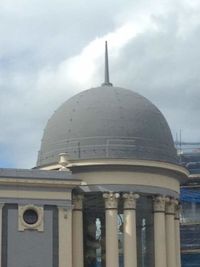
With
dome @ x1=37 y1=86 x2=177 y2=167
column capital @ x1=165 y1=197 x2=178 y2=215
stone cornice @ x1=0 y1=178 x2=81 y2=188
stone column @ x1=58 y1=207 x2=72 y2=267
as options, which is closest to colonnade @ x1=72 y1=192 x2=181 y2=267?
column capital @ x1=165 y1=197 x2=178 y2=215

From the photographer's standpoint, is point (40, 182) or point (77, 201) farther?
point (77, 201)

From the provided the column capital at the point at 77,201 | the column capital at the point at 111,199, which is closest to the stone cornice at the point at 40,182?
the column capital at the point at 77,201

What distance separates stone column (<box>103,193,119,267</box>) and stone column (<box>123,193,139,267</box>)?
2.35ft

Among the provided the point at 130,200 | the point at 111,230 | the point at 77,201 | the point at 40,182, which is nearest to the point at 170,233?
the point at 130,200

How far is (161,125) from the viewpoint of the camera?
221 ft

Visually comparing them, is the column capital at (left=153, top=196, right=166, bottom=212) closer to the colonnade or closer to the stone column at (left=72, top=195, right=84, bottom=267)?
the colonnade

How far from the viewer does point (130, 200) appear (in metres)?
63.1

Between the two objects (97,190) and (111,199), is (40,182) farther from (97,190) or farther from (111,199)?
(111,199)

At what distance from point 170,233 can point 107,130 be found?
30.0 feet

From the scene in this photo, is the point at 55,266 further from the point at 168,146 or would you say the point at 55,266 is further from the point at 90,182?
the point at 168,146

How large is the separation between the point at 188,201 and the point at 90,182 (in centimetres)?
4780

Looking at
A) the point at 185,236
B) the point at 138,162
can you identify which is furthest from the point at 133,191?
the point at 185,236

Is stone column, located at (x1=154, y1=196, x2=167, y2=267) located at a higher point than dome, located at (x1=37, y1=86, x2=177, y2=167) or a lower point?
lower

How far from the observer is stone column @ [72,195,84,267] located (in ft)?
204
